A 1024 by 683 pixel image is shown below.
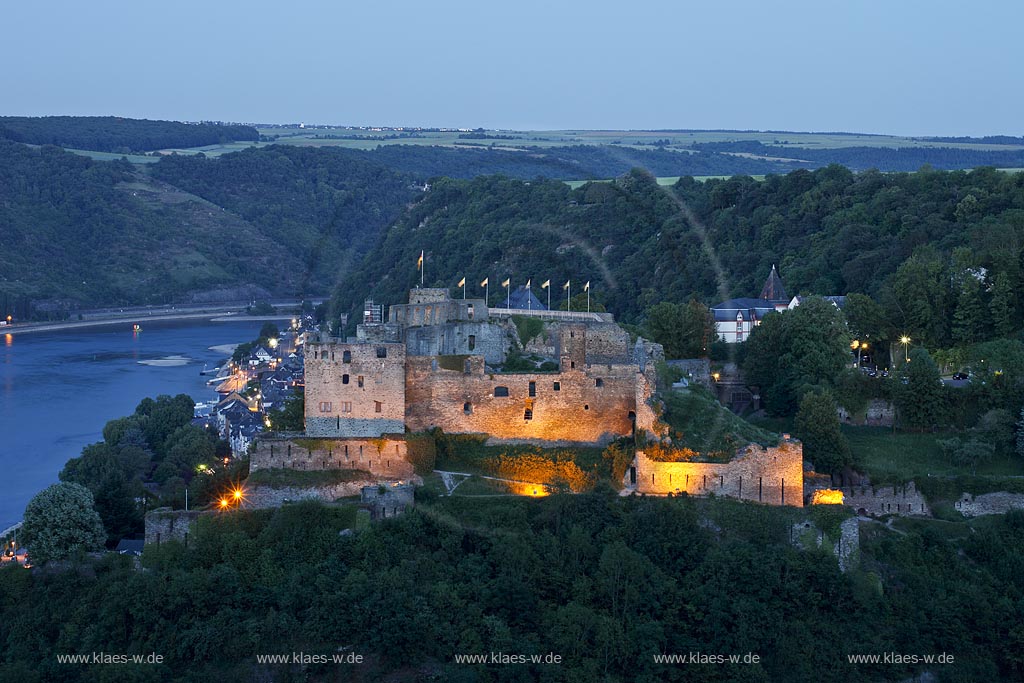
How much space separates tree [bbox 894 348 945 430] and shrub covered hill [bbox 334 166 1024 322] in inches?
271

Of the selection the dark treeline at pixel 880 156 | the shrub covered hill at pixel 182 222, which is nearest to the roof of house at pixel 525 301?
the dark treeline at pixel 880 156

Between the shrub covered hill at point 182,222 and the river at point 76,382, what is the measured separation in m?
12.4

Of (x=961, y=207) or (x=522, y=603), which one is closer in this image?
(x=522, y=603)

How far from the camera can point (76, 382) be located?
8088 centimetres

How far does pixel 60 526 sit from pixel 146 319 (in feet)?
284

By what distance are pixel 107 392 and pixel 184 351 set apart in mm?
20287

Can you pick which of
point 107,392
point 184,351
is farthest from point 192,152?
point 107,392

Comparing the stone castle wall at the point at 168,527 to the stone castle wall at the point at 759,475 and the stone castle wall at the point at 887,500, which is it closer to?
the stone castle wall at the point at 759,475

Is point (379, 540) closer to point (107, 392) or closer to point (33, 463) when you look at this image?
point (33, 463)

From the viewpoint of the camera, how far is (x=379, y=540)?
3098 cm
